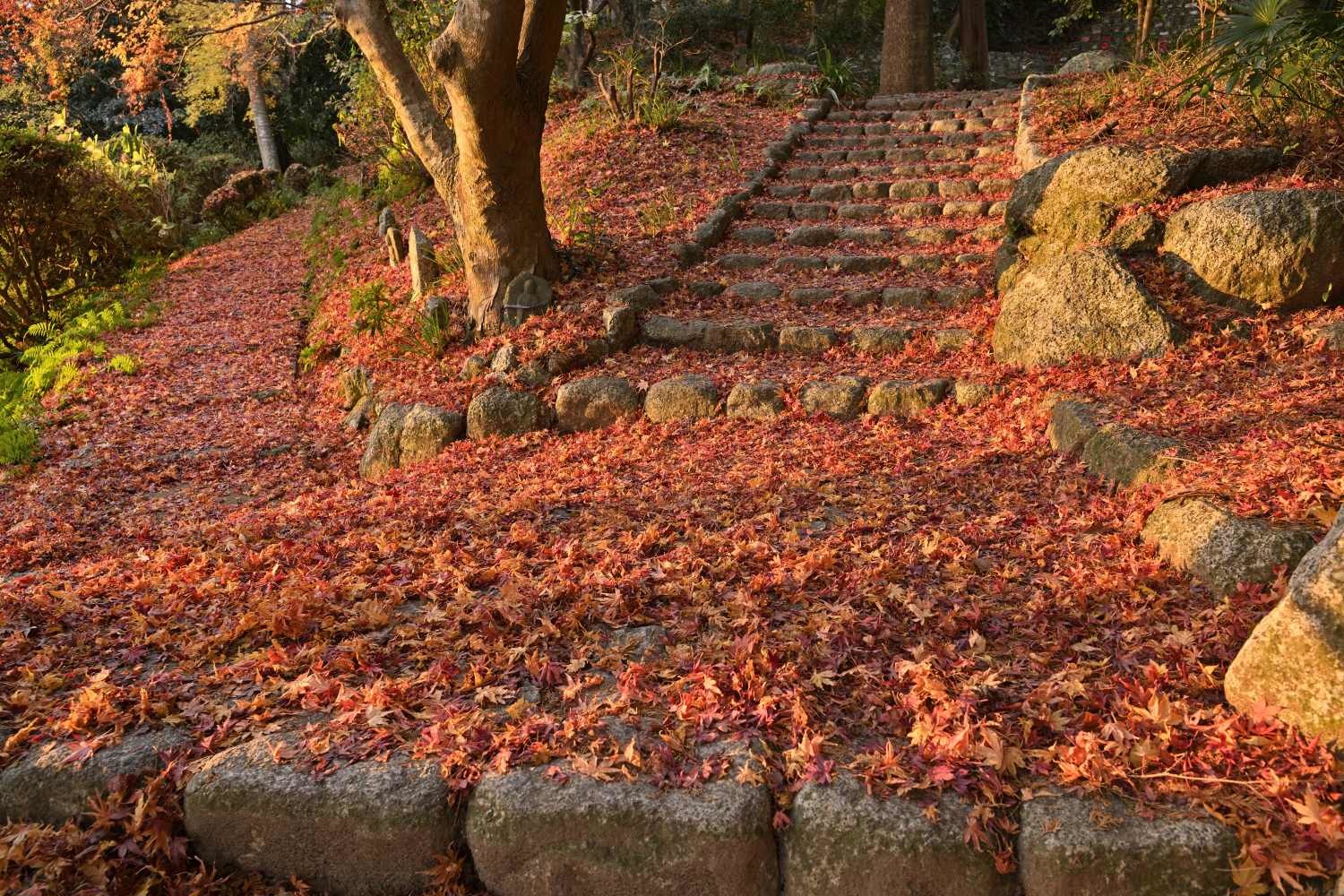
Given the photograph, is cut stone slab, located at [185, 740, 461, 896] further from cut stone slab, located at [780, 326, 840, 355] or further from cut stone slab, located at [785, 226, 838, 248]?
cut stone slab, located at [785, 226, 838, 248]

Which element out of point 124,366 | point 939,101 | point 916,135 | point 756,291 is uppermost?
point 939,101

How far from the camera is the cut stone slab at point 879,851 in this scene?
2.08m

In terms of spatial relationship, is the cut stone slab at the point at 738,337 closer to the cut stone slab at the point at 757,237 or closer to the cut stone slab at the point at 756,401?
the cut stone slab at the point at 756,401

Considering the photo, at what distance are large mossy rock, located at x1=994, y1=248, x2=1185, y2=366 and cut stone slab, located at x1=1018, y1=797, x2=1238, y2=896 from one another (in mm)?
3510

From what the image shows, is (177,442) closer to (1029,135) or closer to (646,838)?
(646,838)

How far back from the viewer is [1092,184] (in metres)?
5.85

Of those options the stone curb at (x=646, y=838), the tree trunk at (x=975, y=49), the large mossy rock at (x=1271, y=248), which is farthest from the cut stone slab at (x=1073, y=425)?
the tree trunk at (x=975, y=49)

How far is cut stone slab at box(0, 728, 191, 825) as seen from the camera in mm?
2449

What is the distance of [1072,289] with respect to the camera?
5137 mm

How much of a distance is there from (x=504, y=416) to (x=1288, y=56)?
584cm

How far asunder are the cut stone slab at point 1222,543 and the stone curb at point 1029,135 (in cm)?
Result: 500

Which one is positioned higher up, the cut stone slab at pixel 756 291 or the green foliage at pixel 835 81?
the green foliage at pixel 835 81

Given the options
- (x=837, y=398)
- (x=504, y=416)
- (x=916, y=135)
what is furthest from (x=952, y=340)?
(x=916, y=135)

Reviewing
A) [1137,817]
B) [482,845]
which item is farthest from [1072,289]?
[482,845]
